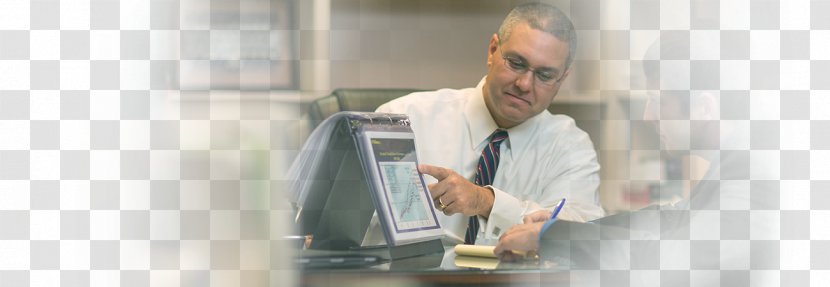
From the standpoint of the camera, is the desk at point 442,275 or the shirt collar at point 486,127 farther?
the shirt collar at point 486,127

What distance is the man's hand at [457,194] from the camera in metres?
1.00

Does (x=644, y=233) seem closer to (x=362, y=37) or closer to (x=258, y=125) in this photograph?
(x=258, y=125)

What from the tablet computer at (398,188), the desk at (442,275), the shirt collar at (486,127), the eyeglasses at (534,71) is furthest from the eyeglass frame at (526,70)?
the desk at (442,275)

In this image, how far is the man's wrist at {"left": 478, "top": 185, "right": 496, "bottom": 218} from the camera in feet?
3.72

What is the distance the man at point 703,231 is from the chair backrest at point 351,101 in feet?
2.95

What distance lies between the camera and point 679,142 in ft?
2.64

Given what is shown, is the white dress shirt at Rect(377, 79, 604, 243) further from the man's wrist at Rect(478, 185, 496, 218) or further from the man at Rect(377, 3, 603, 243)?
the man's wrist at Rect(478, 185, 496, 218)

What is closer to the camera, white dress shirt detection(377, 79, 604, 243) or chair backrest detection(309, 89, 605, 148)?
white dress shirt detection(377, 79, 604, 243)

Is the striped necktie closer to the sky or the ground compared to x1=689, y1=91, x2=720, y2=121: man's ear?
closer to the ground

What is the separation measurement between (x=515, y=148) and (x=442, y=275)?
93cm

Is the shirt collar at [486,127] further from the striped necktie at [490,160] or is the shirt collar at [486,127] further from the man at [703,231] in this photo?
the man at [703,231]

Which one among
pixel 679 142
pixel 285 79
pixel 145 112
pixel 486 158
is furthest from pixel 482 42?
pixel 145 112

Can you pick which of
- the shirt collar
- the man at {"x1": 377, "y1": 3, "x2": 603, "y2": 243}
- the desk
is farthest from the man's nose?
the desk

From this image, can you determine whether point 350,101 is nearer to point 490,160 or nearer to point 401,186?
point 490,160
